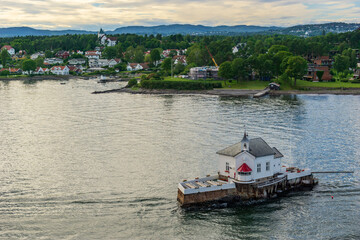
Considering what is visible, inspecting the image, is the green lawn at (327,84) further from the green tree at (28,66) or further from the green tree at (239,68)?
the green tree at (28,66)

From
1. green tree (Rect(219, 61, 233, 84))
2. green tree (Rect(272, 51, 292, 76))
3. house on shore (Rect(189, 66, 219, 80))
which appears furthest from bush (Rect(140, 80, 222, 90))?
green tree (Rect(272, 51, 292, 76))

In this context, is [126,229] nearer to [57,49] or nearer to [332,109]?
[332,109]

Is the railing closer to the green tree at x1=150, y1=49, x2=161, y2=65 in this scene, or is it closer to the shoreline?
the shoreline

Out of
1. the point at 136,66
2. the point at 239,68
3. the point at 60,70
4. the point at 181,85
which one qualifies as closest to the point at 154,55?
the point at 136,66

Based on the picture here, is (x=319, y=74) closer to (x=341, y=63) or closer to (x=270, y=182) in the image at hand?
(x=341, y=63)

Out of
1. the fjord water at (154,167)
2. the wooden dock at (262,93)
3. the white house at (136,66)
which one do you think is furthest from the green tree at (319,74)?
the white house at (136,66)

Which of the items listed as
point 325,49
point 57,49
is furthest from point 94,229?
point 57,49
